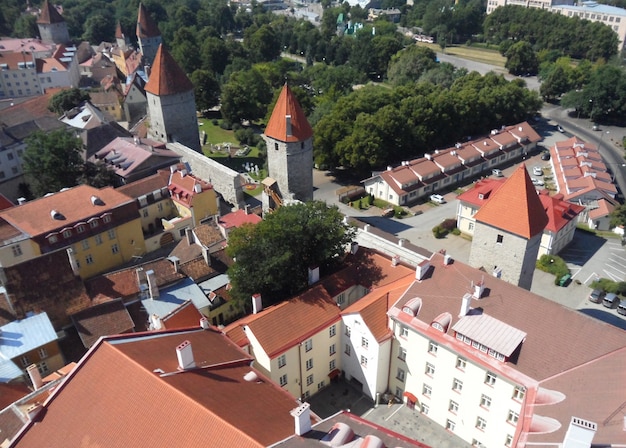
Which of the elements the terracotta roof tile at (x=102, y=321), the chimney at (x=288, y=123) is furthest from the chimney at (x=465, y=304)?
the chimney at (x=288, y=123)

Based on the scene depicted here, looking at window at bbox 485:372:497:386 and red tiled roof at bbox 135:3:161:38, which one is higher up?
red tiled roof at bbox 135:3:161:38

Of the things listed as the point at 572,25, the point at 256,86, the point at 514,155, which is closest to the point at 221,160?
the point at 256,86

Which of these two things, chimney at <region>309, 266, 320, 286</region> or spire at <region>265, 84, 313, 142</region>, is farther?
spire at <region>265, 84, 313, 142</region>

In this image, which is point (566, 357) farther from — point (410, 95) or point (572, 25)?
point (572, 25)

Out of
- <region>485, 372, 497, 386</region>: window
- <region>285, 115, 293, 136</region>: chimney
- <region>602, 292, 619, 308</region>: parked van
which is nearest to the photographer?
<region>485, 372, 497, 386</region>: window

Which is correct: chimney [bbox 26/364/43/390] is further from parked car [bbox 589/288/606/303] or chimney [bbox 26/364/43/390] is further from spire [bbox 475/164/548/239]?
parked car [bbox 589/288/606/303]

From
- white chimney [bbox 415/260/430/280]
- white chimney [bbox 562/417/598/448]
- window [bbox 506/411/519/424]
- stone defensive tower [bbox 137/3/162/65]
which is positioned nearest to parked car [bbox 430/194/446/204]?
white chimney [bbox 415/260/430/280]
